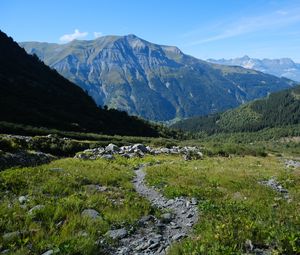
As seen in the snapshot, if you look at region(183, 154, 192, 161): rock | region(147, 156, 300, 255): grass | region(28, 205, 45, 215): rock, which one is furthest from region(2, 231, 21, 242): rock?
region(183, 154, 192, 161): rock

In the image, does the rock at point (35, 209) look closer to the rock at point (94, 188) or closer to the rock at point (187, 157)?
the rock at point (94, 188)

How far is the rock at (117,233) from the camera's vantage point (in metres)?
12.1

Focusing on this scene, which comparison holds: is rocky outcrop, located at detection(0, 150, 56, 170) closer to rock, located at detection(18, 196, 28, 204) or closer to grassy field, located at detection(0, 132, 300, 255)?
grassy field, located at detection(0, 132, 300, 255)

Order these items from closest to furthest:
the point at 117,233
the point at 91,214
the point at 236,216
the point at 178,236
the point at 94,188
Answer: the point at 178,236, the point at 117,233, the point at 236,216, the point at 91,214, the point at 94,188

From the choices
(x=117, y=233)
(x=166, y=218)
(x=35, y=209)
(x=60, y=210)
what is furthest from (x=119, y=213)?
(x=35, y=209)

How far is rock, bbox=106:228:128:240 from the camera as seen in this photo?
39.7 feet

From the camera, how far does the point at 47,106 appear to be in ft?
478

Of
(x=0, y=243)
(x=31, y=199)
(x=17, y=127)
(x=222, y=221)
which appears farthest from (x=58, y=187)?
(x=17, y=127)

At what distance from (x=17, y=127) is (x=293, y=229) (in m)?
81.9

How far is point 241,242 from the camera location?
432 inches

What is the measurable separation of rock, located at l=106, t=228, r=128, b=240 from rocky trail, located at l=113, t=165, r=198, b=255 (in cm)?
15

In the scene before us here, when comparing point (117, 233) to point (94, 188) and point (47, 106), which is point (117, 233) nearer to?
point (94, 188)

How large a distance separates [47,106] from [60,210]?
137252 millimetres

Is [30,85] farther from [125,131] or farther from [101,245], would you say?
[101,245]
